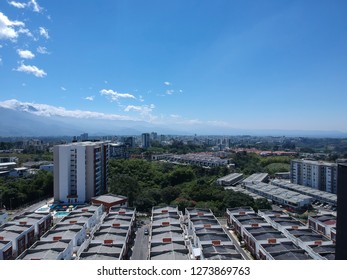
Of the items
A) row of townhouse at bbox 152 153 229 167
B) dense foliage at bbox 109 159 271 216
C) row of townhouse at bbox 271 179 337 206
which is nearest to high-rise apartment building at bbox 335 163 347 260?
dense foliage at bbox 109 159 271 216

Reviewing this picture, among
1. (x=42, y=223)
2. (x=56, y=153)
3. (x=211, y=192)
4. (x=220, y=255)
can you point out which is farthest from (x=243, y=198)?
(x=56, y=153)

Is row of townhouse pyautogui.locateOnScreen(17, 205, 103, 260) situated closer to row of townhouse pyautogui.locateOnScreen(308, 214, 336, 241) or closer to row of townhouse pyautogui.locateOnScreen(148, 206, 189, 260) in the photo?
row of townhouse pyautogui.locateOnScreen(148, 206, 189, 260)

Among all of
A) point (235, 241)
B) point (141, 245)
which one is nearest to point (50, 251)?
point (141, 245)

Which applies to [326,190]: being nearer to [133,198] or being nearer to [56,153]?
[133,198]

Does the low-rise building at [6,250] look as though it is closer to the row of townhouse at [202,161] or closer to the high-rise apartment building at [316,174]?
the high-rise apartment building at [316,174]

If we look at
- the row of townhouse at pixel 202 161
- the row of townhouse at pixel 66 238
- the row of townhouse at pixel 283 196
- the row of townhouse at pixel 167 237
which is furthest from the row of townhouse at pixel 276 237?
the row of townhouse at pixel 202 161
